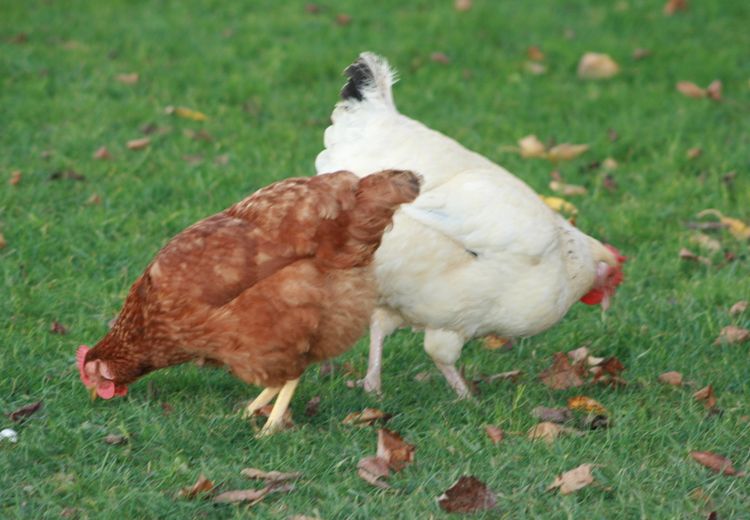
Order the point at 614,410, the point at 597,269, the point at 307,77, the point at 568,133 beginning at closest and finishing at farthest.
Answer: the point at 614,410
the point at 597,269
the point at 568,133
the point at 307,77

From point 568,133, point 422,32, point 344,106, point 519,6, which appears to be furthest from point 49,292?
point 519,6

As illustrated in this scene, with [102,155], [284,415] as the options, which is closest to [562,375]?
[284,415]

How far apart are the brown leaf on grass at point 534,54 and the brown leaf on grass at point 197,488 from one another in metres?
6.57

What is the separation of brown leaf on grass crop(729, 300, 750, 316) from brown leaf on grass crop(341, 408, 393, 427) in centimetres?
211

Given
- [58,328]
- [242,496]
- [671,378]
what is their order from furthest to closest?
[58,328], [671,378], [242,496]

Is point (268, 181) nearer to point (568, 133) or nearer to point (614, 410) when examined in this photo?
point (568, 133)

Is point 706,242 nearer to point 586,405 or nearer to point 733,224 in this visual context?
point 733,224

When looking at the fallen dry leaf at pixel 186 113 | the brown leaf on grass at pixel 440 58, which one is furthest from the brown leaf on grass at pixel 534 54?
the fallen dry leaf at pixel 186 113

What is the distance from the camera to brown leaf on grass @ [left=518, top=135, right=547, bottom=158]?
8133mm

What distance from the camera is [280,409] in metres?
4.72

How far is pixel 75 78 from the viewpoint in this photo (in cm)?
895

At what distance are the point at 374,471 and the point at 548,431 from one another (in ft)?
2.53

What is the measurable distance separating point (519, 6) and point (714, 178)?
145 inches

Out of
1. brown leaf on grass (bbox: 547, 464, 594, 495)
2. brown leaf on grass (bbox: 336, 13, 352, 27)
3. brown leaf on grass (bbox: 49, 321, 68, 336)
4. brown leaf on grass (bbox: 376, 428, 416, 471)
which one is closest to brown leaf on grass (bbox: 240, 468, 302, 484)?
brown leaf on grass (bbox: 376, 428, 416, 471)
